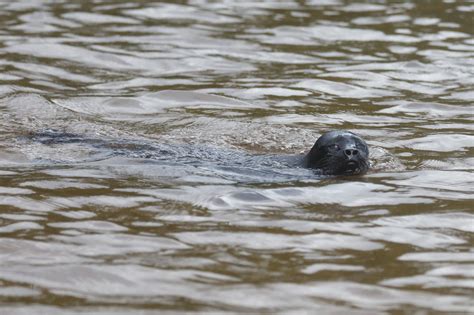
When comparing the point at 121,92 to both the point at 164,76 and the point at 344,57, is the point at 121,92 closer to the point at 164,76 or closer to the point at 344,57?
the point at 164,76

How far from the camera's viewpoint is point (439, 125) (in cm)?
938

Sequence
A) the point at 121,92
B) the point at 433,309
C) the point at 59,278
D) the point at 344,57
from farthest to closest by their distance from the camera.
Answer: the point at 344,57 < the point at 121,92 < the point at 59,278 < the point at 433,309

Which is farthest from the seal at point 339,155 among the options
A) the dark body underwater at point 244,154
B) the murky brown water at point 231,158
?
the murky brown water at point 231,158

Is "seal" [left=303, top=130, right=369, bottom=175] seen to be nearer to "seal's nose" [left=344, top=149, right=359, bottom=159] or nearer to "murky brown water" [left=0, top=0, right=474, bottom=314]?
"seal's nose" [left=344, top=149, right=359, bottom=159]

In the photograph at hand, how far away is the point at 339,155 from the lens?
727cm

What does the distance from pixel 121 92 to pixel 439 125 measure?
3.38 meters

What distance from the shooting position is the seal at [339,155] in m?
7.28

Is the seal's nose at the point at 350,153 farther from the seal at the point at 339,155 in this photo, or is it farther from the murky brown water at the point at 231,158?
the murky brown water at the point at 231,158

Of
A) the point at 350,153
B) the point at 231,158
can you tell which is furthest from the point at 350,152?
the point at 231,158

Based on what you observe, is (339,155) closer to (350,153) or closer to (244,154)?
(350,153)

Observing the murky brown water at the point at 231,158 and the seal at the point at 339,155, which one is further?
the seal at the point at 339,155

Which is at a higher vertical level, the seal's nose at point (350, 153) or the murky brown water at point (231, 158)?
the seal's nose at point (350, 153)

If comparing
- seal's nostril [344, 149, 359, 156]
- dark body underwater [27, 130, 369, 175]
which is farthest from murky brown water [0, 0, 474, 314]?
seal's nostril [344, 149, 359, 156]

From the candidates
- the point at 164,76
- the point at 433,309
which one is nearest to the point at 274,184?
the point at 433,309
